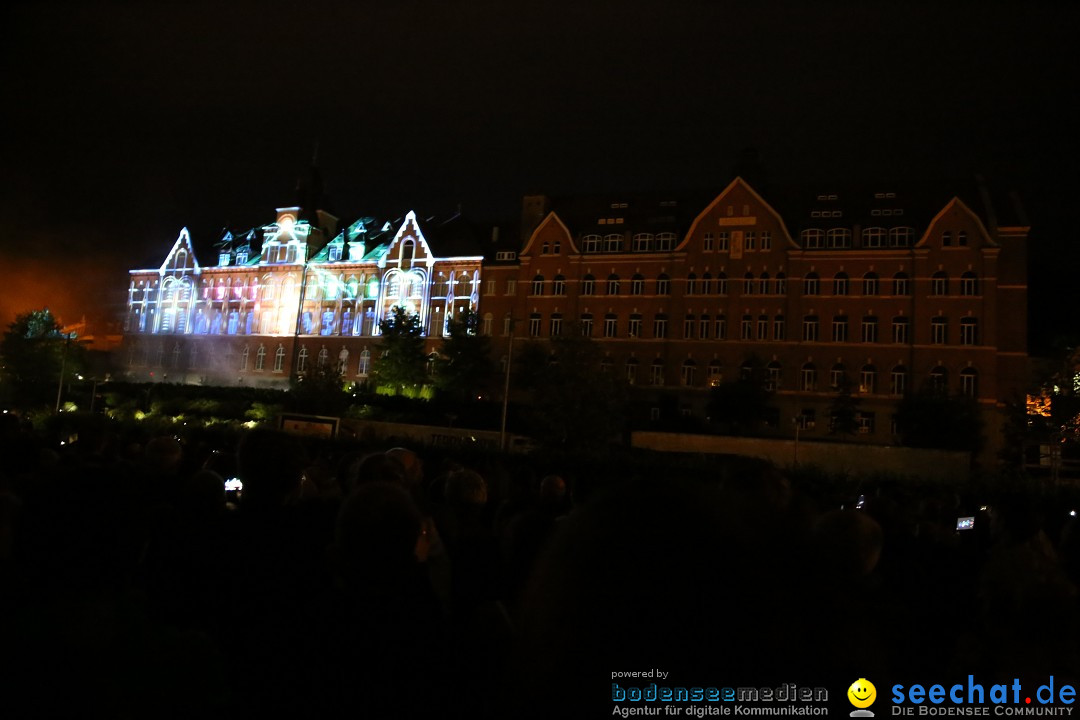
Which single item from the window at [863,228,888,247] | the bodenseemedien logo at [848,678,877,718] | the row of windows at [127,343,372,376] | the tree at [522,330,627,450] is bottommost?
the bodenseemedien logo at [848,678,877,718]

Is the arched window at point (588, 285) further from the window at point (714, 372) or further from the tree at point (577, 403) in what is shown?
the tree at point (577, 403)

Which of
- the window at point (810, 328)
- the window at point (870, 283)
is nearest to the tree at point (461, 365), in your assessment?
the window at point (810, 328)

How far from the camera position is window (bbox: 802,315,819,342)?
5025 cm

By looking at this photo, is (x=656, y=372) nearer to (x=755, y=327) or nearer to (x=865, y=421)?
(x=755, y=327)

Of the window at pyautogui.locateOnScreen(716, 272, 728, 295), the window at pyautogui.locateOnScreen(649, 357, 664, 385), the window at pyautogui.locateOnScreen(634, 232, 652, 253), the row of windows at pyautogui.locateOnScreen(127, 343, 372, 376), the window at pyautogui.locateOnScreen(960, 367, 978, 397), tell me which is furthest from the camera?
the row of windows at pyautogui.locateOnScreen(127, 343, 372, 376)

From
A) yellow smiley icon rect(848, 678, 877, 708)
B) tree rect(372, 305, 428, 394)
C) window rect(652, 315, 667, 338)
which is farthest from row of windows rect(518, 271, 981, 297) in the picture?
yellow smiley icon rect(848, 678, 877, 708)

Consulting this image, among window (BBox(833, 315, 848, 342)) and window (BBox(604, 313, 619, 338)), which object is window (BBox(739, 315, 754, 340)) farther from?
window (BBox(604, 313, 619, 338))

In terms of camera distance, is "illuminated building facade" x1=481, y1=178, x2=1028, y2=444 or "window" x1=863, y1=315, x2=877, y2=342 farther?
"window" x1=863, y1=315, x2=877, y2=342

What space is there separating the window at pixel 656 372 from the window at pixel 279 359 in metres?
→ 33.2

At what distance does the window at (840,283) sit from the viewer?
50.2 meters

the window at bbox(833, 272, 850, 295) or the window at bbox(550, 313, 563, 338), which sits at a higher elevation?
the window at bbox(833, 272, 850, 295)

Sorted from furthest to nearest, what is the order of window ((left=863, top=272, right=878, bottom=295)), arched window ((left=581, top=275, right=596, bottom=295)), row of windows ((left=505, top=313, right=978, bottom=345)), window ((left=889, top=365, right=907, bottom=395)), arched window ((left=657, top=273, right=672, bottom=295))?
arched window ((left=581, top=275, right=596, bottom=295)) → arched window ((left=657, top=273, right=672, bottom=295)) → window ((left=863, top=272, right=878, bottom=295)) → window ((left=889, top=365, right=907, bottom=395)) → row of windows ((left=505, top=313, right=978, bottom=345))

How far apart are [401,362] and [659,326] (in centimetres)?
1917

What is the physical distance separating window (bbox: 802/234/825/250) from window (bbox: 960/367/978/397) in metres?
12.2
